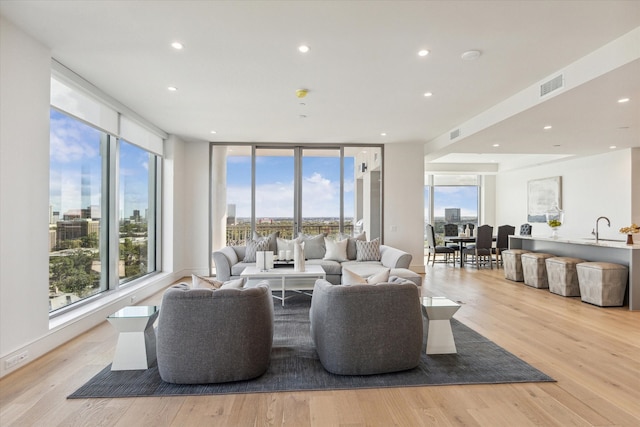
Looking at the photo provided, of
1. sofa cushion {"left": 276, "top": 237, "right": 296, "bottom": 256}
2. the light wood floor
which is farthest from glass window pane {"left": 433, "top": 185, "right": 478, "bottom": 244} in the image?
the light wood floor

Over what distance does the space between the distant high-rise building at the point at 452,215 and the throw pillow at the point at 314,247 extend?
6.32 m

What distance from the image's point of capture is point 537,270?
5.79 meters

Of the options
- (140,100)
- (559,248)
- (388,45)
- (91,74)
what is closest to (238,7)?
(388,45)

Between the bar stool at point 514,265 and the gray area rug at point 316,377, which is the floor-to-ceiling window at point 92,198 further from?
the bar stool at point 514,265

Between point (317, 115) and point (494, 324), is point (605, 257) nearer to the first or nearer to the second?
point (494, 324)

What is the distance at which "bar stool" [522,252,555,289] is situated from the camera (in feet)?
18.9

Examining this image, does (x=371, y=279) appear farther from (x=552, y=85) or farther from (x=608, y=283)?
(x=608, y=283)

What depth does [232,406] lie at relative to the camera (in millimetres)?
2217

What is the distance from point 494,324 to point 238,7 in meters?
4.05

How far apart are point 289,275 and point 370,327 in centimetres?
204

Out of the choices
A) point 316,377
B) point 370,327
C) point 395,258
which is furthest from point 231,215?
point 370,327

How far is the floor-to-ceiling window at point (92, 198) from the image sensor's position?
3.56 meters

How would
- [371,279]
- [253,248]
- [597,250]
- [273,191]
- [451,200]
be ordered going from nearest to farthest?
1. [371,279]
2. [597,250]
3. [253,248]
4. [273,191]
5. [451,200]

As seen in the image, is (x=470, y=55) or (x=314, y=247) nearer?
(x=470, y=55)
